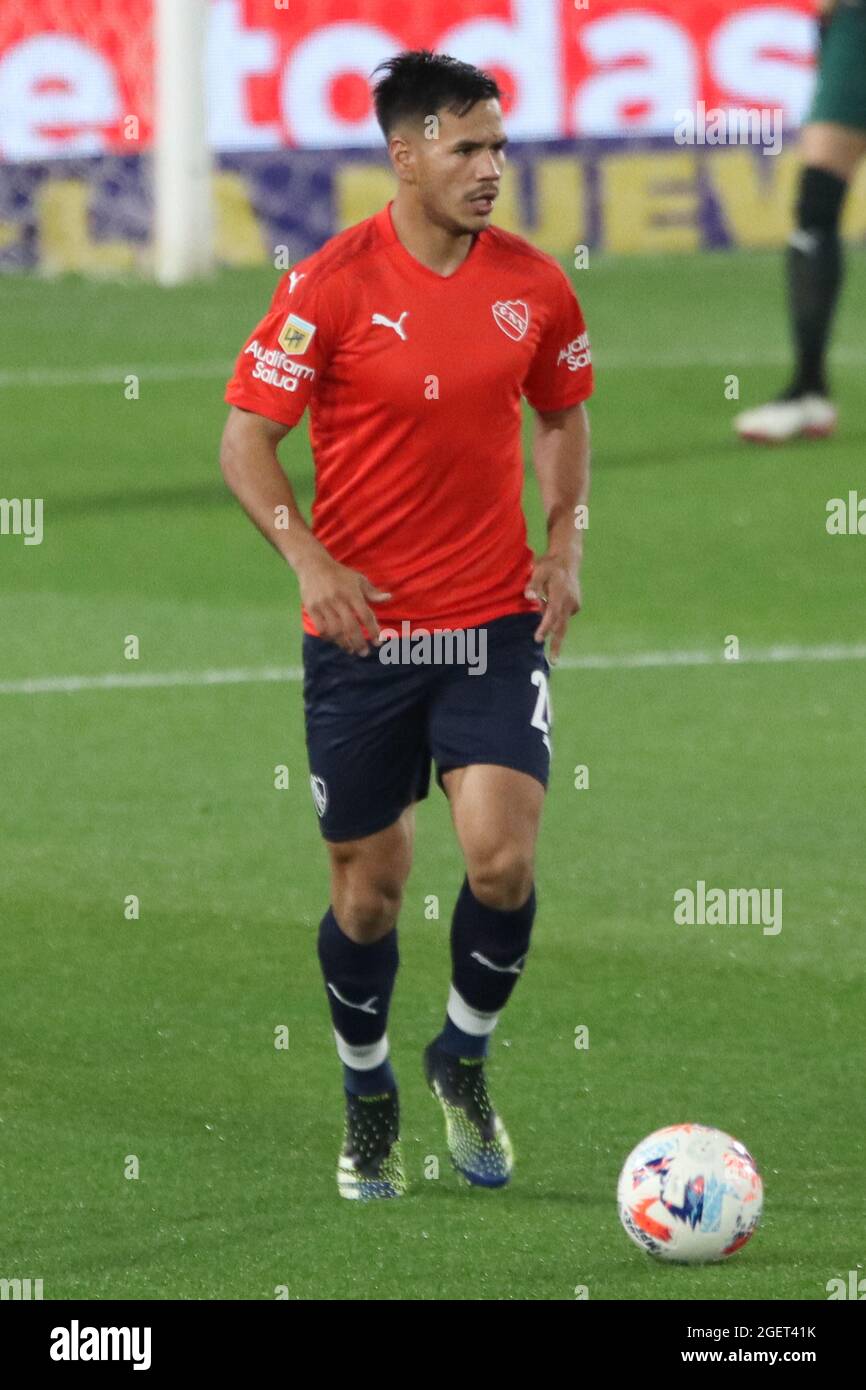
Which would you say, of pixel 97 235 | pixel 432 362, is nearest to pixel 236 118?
pixel 97 235

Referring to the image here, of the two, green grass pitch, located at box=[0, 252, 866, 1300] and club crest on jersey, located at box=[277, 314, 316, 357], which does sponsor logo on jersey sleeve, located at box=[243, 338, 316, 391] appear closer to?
club crest on jersey, located at box=[277, 314, 316, 357]

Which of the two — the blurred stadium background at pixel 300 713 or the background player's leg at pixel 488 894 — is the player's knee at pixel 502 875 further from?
the blurred stadium background at pixel 300 713

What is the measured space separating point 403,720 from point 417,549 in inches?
12.5

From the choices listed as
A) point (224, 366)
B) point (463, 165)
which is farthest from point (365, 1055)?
point (224, 366)

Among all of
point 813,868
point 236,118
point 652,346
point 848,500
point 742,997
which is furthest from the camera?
point 236,118

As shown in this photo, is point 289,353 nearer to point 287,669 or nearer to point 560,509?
point 560,509

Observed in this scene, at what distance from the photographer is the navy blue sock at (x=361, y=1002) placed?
5.45 metres

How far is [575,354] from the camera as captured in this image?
18.2 feet

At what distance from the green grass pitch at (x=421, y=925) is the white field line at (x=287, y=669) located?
56 millimetres

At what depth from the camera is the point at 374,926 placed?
213 inches

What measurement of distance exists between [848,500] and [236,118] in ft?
29.2

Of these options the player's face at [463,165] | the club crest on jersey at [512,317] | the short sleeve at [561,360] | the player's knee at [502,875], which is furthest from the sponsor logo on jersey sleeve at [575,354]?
the player's knee at [502,875]

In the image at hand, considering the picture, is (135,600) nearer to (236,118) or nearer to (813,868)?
(813,868)

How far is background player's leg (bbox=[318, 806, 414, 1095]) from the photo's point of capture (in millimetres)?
5352
